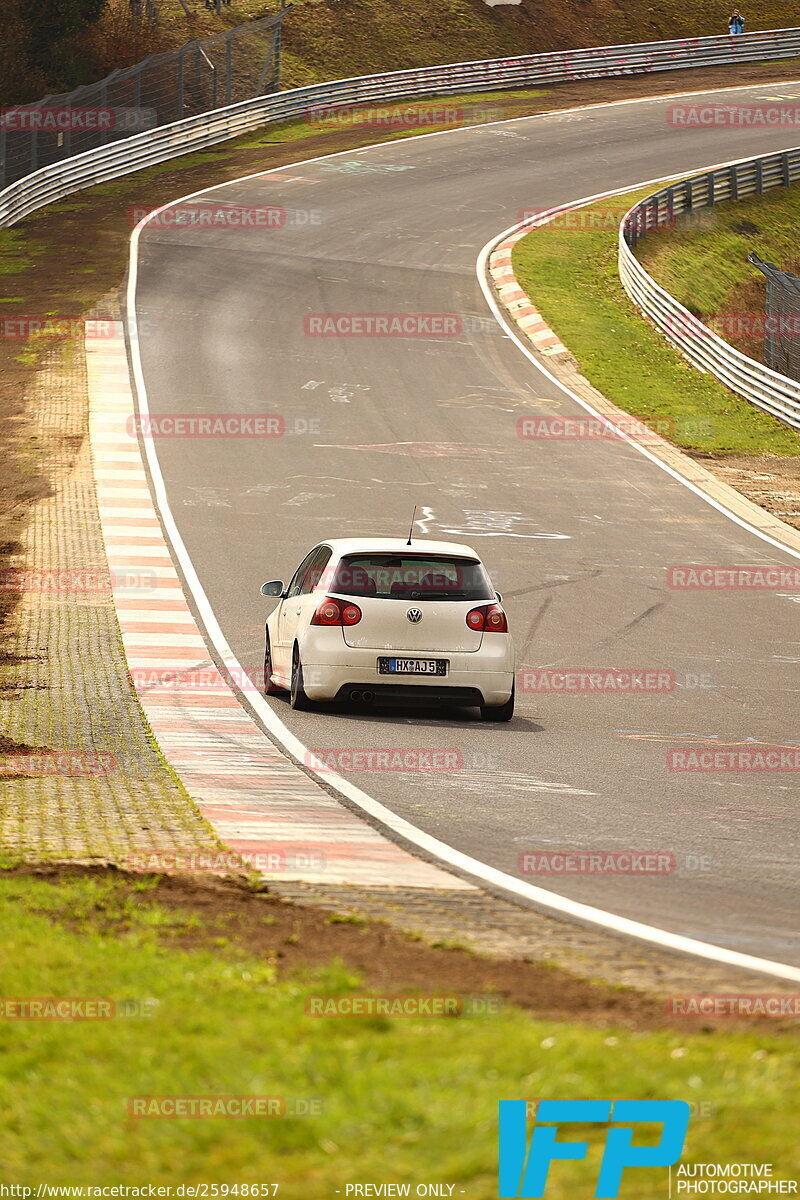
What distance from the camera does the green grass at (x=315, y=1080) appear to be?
3.83 metres

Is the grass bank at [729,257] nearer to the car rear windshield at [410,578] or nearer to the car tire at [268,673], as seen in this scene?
the car tire at [268,673]

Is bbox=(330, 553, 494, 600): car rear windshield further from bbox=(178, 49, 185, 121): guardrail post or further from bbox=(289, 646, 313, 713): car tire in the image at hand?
bbox=(178, 49, 185, 121): guardrail post

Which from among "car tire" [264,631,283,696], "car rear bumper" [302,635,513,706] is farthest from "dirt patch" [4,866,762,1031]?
"car tire" [264,631,283,696]

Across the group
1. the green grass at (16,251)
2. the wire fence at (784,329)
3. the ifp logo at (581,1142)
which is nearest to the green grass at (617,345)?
the wire fence at (784,329)

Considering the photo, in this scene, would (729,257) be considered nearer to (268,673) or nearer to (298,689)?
(268,673)

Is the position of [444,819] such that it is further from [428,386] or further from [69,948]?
[428,386]

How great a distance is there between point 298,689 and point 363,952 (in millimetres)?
7387

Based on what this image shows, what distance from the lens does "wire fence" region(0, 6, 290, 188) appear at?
156 ft

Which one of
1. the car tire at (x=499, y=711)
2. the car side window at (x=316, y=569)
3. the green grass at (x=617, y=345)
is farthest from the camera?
the green grass at (x=617, y=345)

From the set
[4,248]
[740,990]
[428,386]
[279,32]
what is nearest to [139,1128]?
[740,990]

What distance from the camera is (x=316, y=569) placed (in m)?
14.0

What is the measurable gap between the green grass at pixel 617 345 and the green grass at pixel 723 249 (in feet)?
6.31

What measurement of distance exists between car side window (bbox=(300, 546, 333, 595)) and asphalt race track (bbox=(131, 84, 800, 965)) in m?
1.19

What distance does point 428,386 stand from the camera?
32500 millimetres
